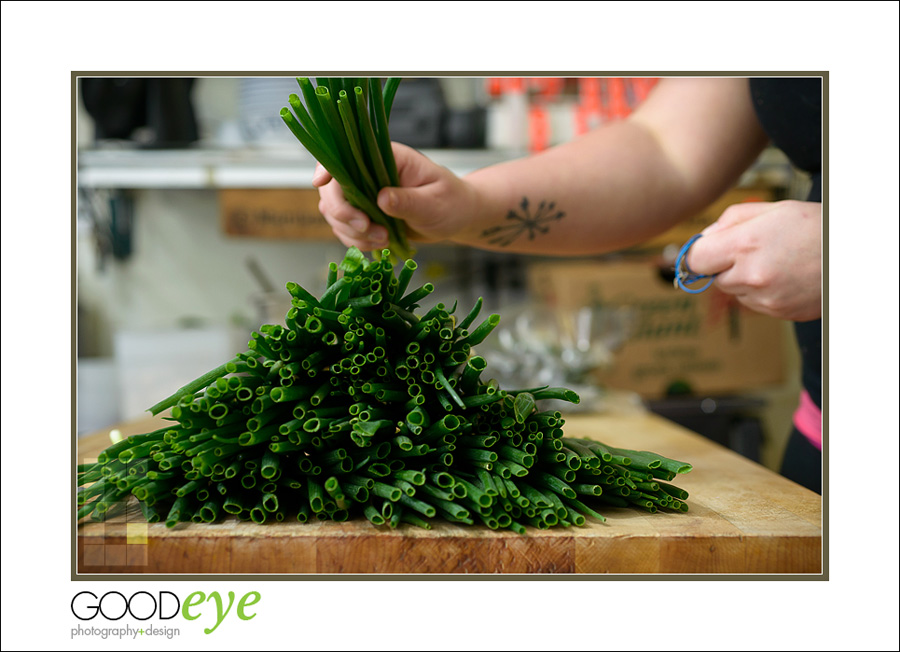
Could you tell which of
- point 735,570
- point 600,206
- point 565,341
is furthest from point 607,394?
point 735,570

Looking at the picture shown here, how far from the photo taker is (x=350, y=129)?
0.64 metres

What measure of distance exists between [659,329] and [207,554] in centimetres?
182

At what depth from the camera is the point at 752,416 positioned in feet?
6.93

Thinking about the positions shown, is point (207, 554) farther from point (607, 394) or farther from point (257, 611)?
point (607, 394)

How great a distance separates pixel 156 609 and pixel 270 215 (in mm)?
1640

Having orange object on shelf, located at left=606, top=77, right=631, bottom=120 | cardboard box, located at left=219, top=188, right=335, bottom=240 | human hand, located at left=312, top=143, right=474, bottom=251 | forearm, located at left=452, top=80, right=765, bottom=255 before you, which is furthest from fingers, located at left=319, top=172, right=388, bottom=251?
orange object on shelf, located at left=606, top=77, right=631, bottom=120

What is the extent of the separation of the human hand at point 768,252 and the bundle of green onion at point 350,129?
322 millimetres

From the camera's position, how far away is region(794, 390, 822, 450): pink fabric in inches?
33.5

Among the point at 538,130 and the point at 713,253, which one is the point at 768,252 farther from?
the point at 538,130

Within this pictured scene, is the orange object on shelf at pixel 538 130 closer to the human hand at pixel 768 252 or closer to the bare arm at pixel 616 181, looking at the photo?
the bare arm at pixel 616 181

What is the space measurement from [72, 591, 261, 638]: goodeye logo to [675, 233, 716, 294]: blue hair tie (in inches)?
18.9

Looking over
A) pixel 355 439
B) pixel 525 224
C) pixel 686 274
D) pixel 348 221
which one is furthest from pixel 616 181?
pixel 355 439

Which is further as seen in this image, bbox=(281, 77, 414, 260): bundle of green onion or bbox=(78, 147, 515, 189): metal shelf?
bbox=(78, 147, 515, 189): metal shelf

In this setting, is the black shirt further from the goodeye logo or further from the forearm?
the goodeye logo
